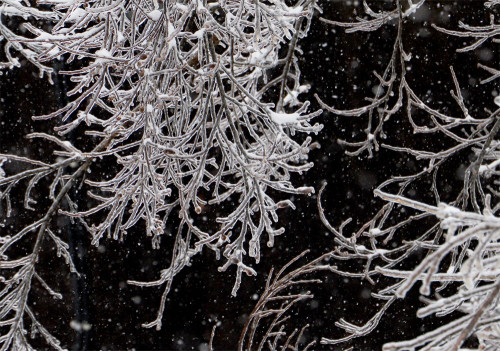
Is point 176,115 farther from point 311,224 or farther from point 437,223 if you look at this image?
point 311,224

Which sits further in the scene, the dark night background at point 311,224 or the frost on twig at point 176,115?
the dark night background at point 311,224

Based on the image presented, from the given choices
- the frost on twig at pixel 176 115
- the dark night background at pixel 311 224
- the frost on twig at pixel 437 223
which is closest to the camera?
the frost on twig at pixel 437 223

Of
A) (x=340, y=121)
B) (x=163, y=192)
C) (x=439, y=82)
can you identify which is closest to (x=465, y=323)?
(x=163, y=192)

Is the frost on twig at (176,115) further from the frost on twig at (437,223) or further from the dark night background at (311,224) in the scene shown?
the dark night background at (311,224)

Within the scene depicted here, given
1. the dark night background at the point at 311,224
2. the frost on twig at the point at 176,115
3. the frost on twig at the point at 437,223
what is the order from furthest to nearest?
the dark night background at the point at 311,224 < the frost on twig at the point at 176,115 < the frost on twig at the point at 437,223

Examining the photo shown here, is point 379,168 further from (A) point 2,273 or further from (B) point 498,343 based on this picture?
(B) point 498,343

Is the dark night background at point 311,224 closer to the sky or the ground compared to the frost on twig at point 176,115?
closer to the ground

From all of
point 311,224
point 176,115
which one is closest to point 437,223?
point 176,115

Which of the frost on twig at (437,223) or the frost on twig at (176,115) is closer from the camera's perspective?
the frost on twig at (437,223)

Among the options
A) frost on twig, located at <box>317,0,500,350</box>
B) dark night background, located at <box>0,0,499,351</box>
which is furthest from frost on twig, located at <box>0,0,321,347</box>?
dark night background, located at <box>0,0,499,351</box>

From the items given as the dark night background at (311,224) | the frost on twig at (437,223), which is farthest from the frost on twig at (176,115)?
the dark night background at (311,224)
